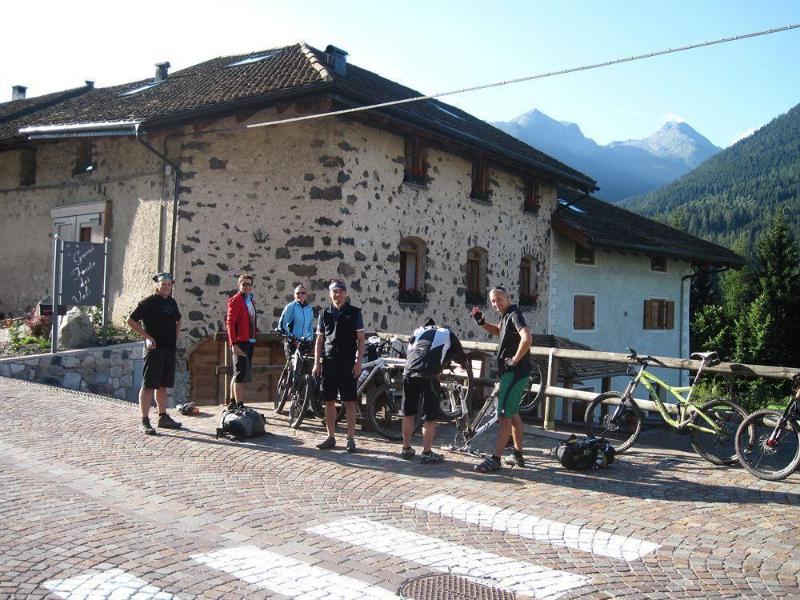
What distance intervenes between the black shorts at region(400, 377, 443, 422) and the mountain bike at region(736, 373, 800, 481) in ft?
9.86

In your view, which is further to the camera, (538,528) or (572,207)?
(572,207)

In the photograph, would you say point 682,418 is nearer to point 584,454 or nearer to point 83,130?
point 584,454

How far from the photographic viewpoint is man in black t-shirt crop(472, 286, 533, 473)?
303 inches

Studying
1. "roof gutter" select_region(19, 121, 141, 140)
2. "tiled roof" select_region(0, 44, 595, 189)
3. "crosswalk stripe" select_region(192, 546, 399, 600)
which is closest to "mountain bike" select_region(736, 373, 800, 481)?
"crosswalk stripe" select_region(192, 546, 399, 600)

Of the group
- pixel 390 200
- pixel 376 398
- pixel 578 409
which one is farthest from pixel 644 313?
pixel 376 398

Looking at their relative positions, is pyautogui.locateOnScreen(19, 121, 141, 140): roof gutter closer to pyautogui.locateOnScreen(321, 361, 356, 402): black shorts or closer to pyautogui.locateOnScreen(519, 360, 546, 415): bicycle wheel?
pyautogui.locateOnScreen(321, 361, 356, 402): black shorts

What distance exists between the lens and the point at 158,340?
908cm

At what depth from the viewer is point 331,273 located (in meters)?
15.1

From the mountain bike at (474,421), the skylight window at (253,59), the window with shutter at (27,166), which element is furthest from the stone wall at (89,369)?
the window with shutter at (27,166)

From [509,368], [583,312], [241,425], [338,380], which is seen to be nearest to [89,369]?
[241,425]

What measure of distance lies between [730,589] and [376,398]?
5.55 metres

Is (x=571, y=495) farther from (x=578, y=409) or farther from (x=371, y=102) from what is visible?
(x=578, y=409)

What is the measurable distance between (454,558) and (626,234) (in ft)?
70.5

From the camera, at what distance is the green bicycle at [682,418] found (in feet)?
26.2
